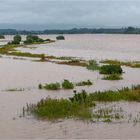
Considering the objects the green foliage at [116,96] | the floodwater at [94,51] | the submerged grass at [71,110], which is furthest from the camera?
the floodwater at [94,51]

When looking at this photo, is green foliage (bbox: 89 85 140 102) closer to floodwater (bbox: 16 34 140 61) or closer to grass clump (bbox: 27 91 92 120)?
grass clump (bbox: 27 91 92 120)

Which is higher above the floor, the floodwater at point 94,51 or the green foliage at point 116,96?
the green foliage at point 116,96

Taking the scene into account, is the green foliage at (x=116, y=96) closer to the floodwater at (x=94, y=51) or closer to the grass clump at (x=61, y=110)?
the grass clump at (x=61, y=110)

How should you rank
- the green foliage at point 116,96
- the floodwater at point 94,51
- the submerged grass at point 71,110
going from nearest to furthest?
the submerged grass at point 71,110 < the green foliage at point 116,96 < the floodwater at point 94,51

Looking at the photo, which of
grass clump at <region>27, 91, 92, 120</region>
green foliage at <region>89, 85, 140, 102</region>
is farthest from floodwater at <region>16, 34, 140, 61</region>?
grass clump at <region>27, 91, 92, 120</region>

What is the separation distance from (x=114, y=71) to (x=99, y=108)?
12.5 m

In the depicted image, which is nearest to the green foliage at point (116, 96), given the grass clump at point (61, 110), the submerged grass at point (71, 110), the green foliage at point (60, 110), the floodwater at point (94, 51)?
the submerged grass at point (71, 110)

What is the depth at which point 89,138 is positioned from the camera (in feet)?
36.4

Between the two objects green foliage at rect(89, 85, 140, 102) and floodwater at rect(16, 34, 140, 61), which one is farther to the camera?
floodwater at rect(16, 34, 140, 61)

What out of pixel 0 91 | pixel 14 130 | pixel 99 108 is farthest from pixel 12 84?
pixel 14 130

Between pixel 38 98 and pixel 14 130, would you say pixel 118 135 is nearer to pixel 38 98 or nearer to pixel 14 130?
pixel 14 130

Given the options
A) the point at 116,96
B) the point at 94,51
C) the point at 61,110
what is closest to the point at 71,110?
the point at 61,110

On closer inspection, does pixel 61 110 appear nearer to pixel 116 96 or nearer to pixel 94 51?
pixel 116 96

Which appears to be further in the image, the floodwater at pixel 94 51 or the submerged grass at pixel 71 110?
the floodwater at pixel 94 51
